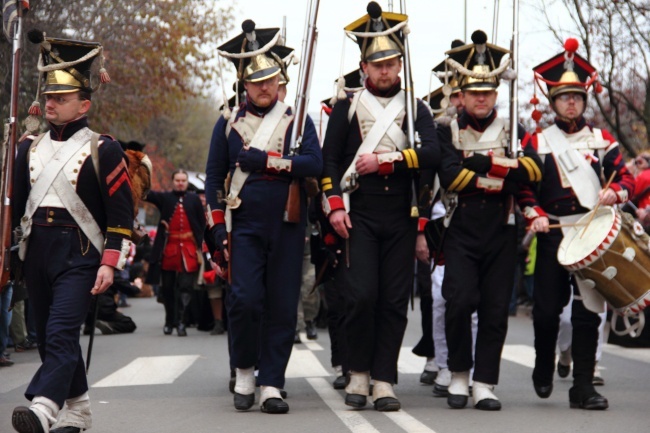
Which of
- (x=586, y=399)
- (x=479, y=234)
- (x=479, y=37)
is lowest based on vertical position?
(x=586, y=399)

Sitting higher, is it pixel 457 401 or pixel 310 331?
pixel 457 401

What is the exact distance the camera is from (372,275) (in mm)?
8414

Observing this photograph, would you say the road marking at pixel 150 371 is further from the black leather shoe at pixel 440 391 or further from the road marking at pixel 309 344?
the black leather shoe at pixel 440 391

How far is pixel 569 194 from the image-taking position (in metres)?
8.72

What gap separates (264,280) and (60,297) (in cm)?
202

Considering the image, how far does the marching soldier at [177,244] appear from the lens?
57.3 feet

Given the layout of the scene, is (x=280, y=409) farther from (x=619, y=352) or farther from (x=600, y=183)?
(x=619, y=352)

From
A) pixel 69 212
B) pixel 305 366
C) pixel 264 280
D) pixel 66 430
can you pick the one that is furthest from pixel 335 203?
pixel 305 366

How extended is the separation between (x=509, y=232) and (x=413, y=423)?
1.69m

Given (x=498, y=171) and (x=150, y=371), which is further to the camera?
(x=150, y=371)

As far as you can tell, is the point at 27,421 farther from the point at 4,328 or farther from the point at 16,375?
the point at 4,328

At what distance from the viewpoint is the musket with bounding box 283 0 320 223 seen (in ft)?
27.9

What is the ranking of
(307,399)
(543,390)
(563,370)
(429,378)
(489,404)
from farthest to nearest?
1. (563,370)
2. (429,378)
3. (307,399)
4. (543,390)
5. (489,404)

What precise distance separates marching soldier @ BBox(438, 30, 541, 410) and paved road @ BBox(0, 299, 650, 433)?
1.18 ft
